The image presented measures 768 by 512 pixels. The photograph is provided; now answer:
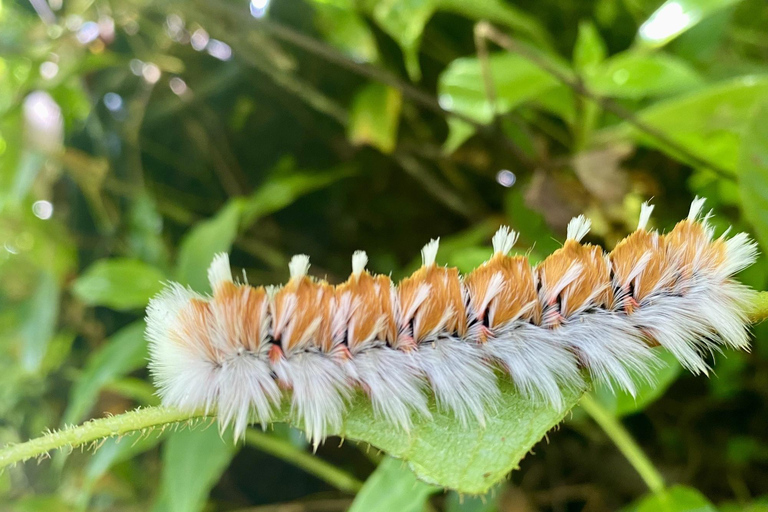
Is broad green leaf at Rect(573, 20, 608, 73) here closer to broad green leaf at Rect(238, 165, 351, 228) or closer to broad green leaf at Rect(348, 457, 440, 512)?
broad green leaf at Rect(238, 165, 351, 228)

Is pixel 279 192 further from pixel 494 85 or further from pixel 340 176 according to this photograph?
pixel 494 85

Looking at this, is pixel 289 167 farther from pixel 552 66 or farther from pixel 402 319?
pixel 402 319

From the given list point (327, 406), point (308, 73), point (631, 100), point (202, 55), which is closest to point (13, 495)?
point (202, 55)

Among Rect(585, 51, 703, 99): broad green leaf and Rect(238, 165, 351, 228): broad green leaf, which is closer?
Rect(585, 51, 703, 99): broad green leaf

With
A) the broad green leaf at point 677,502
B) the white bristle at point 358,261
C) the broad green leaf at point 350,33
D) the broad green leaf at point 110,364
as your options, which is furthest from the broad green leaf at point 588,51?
the broad green leaf at point 110,364

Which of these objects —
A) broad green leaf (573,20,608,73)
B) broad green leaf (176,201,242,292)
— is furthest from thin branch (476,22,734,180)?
broad green leaf (176,201,242,292)

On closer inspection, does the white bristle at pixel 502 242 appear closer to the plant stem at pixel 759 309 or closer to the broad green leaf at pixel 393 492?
the plant stem at pixel 759 309

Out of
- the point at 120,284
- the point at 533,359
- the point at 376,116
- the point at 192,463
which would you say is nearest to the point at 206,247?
the point at 120,284
